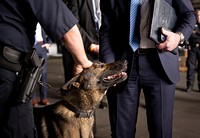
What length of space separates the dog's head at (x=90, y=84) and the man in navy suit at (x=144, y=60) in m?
0.28

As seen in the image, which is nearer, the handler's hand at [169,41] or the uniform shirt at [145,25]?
the handler's hand at [169,41]

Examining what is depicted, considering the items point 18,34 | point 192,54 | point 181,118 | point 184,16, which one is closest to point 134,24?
point 184,16

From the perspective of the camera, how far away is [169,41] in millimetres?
1762

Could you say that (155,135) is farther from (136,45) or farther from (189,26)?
(189,26)

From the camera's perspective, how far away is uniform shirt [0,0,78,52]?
1.43 m

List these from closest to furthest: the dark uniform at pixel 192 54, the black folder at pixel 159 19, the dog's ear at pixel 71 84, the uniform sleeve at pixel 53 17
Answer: the uniform sleeve at pixel 53 17
the black folder at pixel 159 19
the dog's ear at pixel 71 84
the dark uniform at pixel 192 54

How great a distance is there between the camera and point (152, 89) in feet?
6.55

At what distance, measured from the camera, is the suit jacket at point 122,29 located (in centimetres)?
189

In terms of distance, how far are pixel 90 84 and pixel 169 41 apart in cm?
91

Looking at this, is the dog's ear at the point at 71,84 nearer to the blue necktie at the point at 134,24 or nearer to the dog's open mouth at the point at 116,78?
the dog's open mouth at the point at 116,78

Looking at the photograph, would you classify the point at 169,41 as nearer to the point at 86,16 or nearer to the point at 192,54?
the point at 86,16

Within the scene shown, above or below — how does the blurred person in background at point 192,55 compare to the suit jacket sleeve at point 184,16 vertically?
below

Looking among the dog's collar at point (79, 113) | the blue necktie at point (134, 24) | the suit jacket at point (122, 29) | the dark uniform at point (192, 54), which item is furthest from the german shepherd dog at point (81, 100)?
the dark uniform at point (192, 54)

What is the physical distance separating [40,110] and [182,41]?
146cm
